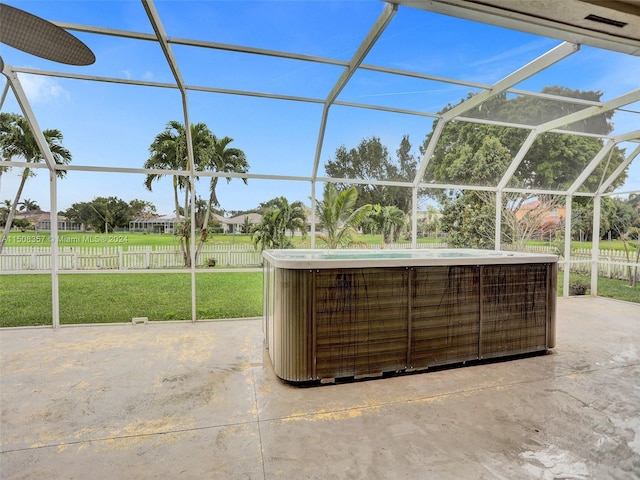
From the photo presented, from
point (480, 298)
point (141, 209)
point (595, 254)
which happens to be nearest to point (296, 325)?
point (480, 298)

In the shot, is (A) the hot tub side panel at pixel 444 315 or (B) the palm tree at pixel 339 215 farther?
(B) the palm tree at pixel 339 215

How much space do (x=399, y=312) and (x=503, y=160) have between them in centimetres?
413

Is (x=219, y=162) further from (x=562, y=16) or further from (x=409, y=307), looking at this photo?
(x=562, y=16)

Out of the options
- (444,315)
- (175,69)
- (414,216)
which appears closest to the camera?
(444,315)

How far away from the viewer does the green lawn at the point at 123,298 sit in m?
5.45

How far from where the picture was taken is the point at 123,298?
20.7ft

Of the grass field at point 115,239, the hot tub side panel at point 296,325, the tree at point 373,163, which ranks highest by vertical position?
the tree at point 373,163

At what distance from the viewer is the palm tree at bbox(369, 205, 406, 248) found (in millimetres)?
5812

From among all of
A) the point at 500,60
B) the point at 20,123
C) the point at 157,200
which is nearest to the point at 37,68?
the point at 20,123

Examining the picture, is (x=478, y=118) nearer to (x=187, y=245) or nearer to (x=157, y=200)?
(x=187, y=245)

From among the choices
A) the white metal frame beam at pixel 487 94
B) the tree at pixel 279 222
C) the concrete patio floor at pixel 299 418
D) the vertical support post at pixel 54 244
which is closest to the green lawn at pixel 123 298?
the vertical support post at pixel 54 244

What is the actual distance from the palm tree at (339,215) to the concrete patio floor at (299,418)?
8.86 feet

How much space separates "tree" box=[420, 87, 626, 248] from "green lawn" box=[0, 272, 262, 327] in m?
4.21

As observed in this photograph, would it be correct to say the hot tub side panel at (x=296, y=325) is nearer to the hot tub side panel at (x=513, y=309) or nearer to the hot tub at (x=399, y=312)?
the hot tub at (x=399, y=312)
